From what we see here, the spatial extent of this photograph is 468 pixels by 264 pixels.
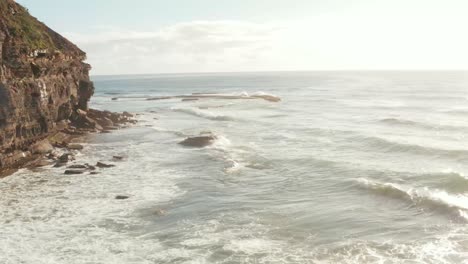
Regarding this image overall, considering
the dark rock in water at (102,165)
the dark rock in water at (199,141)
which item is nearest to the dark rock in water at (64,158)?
the dark rock in water at (102,165)

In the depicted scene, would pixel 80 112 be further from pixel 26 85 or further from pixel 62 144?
pixel 26 85

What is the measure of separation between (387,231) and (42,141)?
27.0m

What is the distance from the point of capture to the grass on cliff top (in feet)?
108

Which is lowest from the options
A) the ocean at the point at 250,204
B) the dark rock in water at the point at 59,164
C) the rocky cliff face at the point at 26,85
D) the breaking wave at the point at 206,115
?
the ocean at the point at 250,204

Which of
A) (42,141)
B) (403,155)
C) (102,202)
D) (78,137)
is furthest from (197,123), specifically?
(102,202)

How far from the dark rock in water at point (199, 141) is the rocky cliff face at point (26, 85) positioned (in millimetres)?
11299

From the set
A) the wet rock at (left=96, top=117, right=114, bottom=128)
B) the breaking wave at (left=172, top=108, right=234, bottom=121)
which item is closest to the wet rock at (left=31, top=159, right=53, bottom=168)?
the wet rock at (left=96, top=117, right=114, bottom=128)

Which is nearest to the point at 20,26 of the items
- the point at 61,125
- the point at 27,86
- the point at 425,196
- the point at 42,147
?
the point at 27,86

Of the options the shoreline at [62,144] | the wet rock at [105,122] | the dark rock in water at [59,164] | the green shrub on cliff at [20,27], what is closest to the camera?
the shoreline at [62,144]

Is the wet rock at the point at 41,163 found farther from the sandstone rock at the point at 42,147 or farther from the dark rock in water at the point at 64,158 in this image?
the sandstone rock at the point at 42,147

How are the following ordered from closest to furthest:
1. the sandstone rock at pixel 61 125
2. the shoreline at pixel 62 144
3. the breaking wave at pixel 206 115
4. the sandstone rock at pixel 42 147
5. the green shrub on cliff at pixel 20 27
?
the shoreline at pixel 62 144 → the green shrub on cliff at pixel 20 27 → the sandstone rock at pixel 42 147 → the sandstone rock at pixel 61 125 → the breaking wave at pixel 206 115

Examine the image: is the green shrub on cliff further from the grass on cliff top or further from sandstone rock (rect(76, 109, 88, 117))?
sandstone rock (rect(76, 109, 88, 117))

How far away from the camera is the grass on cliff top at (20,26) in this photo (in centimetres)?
3291

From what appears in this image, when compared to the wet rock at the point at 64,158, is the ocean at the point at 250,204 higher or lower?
lower
